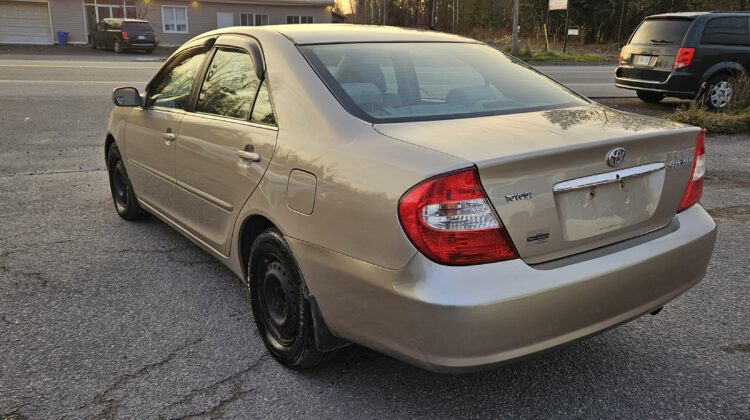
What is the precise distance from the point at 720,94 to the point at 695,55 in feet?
2.91

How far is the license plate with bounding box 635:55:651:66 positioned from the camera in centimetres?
1145

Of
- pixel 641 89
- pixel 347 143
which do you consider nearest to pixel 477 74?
pixel 347 143

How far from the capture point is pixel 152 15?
36406 millimetres

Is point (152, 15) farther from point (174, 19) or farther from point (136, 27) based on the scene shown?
point (136, 27)

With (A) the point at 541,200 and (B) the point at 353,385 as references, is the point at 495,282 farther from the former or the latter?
(B) the point at 353,385

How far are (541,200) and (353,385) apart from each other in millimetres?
1220

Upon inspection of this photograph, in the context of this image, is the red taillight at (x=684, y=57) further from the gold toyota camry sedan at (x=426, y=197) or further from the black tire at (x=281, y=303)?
the black tire at (x=281, y=303)

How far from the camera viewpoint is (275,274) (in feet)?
9.52

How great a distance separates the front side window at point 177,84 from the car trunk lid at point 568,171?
1814mm

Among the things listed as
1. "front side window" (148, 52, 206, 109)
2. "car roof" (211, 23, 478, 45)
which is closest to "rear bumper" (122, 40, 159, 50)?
"front side window" (148, 52, 206, 109)

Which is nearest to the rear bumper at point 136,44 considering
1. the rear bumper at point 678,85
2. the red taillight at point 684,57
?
the rear bumper at point 678,85

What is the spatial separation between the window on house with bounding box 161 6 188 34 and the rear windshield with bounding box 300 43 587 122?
121 ft

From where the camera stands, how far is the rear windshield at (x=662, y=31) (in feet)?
36.6

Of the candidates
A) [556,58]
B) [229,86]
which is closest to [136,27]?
[556,58]
